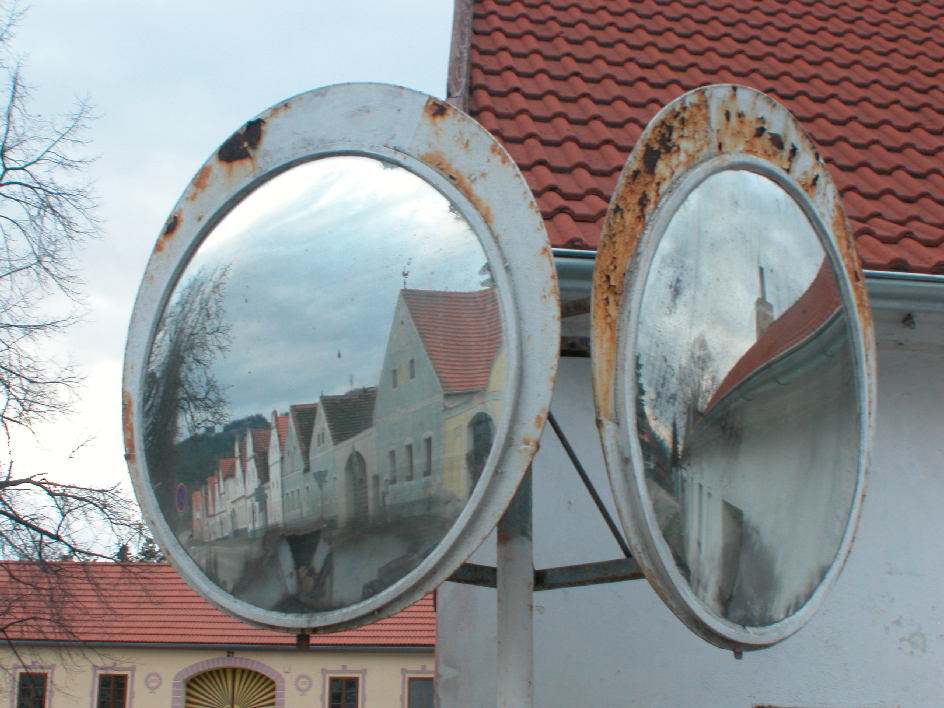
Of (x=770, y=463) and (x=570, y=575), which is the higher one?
(x=770, y=463)

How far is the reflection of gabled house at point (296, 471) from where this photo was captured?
54.3 inches

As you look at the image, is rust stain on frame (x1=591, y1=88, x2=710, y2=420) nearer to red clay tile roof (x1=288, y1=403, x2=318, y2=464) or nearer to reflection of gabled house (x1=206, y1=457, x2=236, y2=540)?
red clay tile roof (x1=288, y1=403, x2=318, y2=464)

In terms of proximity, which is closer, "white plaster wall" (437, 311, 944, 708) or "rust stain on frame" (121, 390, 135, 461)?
"rust stain on frame" (121, 390, 135, 461)

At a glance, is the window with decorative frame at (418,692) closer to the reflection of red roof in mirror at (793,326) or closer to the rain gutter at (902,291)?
the rain gutter at (902,291)

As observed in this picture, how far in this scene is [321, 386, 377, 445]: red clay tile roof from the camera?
4.54 feet

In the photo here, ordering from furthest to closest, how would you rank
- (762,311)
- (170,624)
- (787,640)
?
(170,624), (787,640), (762,311)

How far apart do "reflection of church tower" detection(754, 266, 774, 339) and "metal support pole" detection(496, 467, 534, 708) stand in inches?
21.0

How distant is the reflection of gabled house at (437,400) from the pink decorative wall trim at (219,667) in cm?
1938

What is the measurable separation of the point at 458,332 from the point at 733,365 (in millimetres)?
525

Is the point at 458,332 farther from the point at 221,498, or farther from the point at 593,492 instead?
the point at 593,492

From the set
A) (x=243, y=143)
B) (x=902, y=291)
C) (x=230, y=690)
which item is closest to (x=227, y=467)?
(x=243, y=143)

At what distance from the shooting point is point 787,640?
2807mm

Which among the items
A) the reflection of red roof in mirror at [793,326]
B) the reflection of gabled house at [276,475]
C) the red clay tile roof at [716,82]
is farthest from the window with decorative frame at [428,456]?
the red clay tile roof at [716,82]

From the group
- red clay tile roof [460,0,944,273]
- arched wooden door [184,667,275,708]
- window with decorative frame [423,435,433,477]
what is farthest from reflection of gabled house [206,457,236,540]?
arched wooden door [184,667,275,708]
